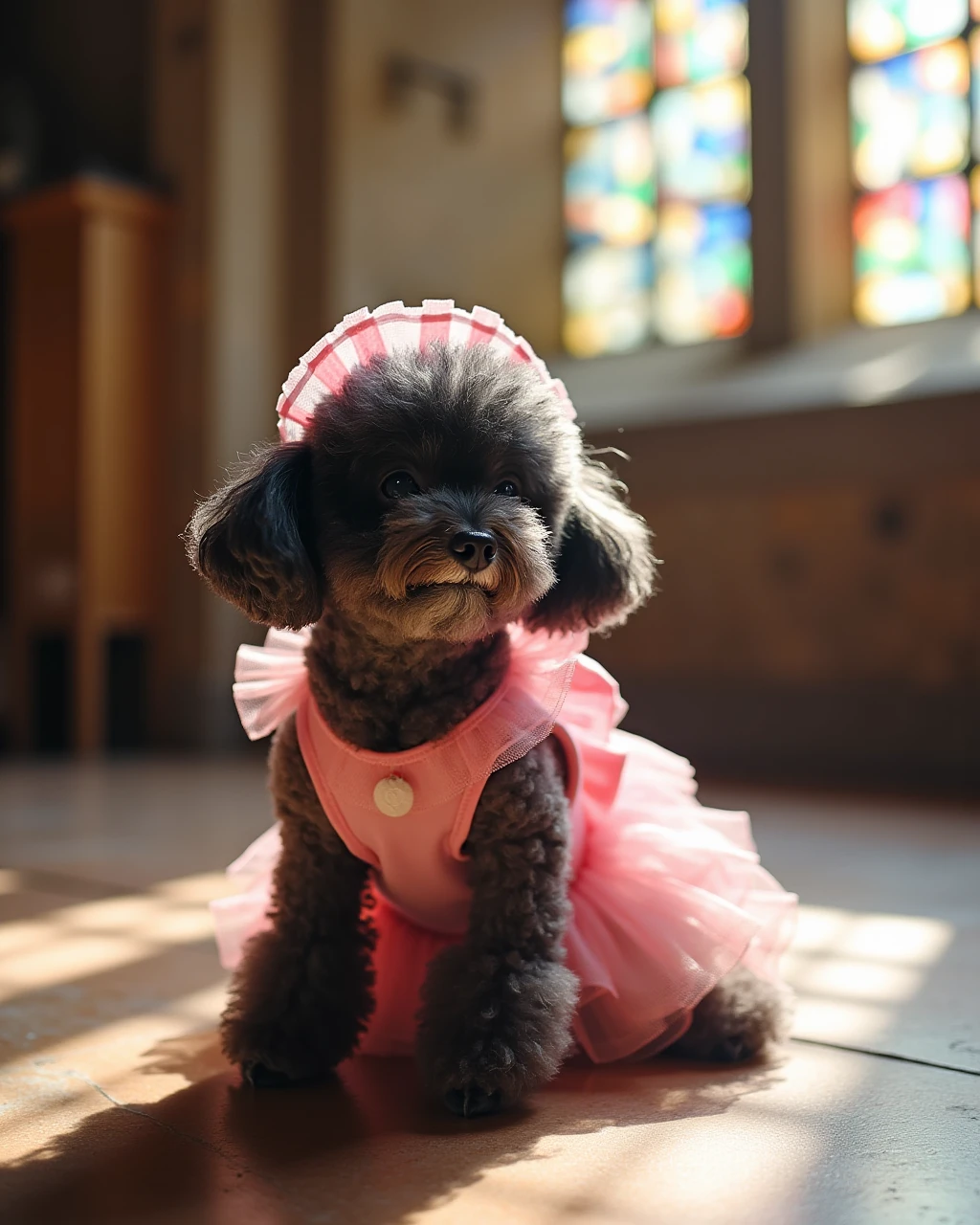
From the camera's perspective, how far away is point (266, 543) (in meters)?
1.27

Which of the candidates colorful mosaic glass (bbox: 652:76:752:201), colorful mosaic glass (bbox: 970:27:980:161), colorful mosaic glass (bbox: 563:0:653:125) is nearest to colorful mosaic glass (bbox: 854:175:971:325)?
colorful mosaic glass (bbox: 970:27:980:161)

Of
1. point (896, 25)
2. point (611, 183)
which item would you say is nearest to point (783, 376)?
point (896, 25)

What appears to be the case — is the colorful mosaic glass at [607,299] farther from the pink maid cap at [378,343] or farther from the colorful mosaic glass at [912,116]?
the pink maid cap at [378,343]

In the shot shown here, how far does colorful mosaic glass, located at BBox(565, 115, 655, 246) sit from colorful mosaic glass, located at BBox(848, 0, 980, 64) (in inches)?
40.3

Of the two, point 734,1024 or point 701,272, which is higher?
point 701,272

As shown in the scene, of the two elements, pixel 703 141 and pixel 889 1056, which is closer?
pixel 889 1056

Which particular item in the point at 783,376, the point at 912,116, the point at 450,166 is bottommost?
the point at 783,376

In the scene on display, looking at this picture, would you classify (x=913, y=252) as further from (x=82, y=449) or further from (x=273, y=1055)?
(x=273, y=1055)

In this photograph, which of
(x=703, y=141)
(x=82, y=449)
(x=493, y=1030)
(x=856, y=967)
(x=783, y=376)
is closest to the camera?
(x=493, y=1030)

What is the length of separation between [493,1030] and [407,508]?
20.4 inches

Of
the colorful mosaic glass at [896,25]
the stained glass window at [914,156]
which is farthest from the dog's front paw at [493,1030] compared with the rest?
the colorful mosaic glass at [896,25]

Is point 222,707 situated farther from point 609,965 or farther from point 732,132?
point 609,965

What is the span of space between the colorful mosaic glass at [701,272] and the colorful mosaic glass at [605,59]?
25.0 inches

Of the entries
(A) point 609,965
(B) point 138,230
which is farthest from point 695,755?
(A) point 609,965
